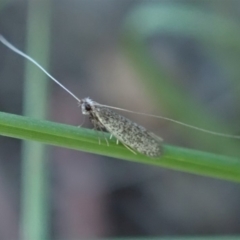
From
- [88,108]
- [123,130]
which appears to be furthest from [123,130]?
[88,108]

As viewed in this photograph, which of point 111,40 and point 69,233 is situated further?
point 111,40

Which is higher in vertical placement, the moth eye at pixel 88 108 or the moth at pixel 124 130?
the moth eye at pixel 88 108

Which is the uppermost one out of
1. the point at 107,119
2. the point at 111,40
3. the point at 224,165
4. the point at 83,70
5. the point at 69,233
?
the point at 111,40

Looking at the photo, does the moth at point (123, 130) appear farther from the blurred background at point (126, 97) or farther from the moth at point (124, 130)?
the blurred background at point (126, 97)

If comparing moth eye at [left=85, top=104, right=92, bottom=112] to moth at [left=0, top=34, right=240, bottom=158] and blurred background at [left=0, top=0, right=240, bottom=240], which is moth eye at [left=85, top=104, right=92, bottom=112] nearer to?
moth at [left=0, top=34, right=240, bottom=158]

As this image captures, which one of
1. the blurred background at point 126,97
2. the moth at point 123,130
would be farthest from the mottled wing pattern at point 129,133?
the blurred background at point 126,97

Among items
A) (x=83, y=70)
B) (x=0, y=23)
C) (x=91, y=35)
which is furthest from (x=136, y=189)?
(x=0, y=23)

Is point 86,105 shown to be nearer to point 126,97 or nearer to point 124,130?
point 124,130

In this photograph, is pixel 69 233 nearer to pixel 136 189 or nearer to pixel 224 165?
pixel 136 189
